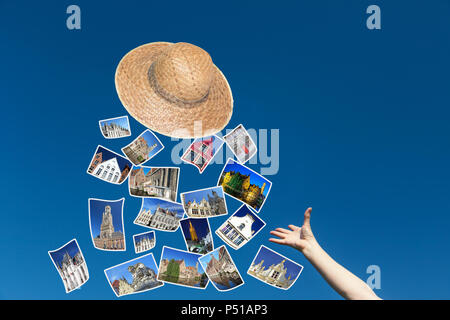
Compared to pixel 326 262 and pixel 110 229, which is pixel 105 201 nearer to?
pixel 110 229

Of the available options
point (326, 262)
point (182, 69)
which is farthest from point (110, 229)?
point (326, 262)

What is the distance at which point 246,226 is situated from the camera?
12.1 ft

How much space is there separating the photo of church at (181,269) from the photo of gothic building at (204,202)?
38 cm

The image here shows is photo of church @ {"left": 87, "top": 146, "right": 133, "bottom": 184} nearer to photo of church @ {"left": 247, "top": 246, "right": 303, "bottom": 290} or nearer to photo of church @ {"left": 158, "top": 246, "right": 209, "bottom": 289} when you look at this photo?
photo of church @ {"left": 158, "top": 246, "right": 209, "bottom": 289}

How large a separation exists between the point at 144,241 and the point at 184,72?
5.30 feet

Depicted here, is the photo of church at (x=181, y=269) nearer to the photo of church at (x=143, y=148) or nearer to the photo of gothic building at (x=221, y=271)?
the photo of gothic building at (x=221, y=271)

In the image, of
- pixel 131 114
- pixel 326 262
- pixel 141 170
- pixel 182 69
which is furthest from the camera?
pixel 141 170

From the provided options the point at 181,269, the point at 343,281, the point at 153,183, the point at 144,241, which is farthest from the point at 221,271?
the point at 343,281

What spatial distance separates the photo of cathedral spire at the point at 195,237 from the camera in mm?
3678

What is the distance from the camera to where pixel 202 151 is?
12.5 feet

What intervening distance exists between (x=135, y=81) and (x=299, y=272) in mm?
2336

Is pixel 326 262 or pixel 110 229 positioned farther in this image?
pixel 110 229

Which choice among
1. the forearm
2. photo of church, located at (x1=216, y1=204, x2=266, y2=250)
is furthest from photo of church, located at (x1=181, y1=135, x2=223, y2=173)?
the forearm

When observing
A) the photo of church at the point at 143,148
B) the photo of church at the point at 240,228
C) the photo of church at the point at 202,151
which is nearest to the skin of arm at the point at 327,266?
the photo of church at the point at 240,228
